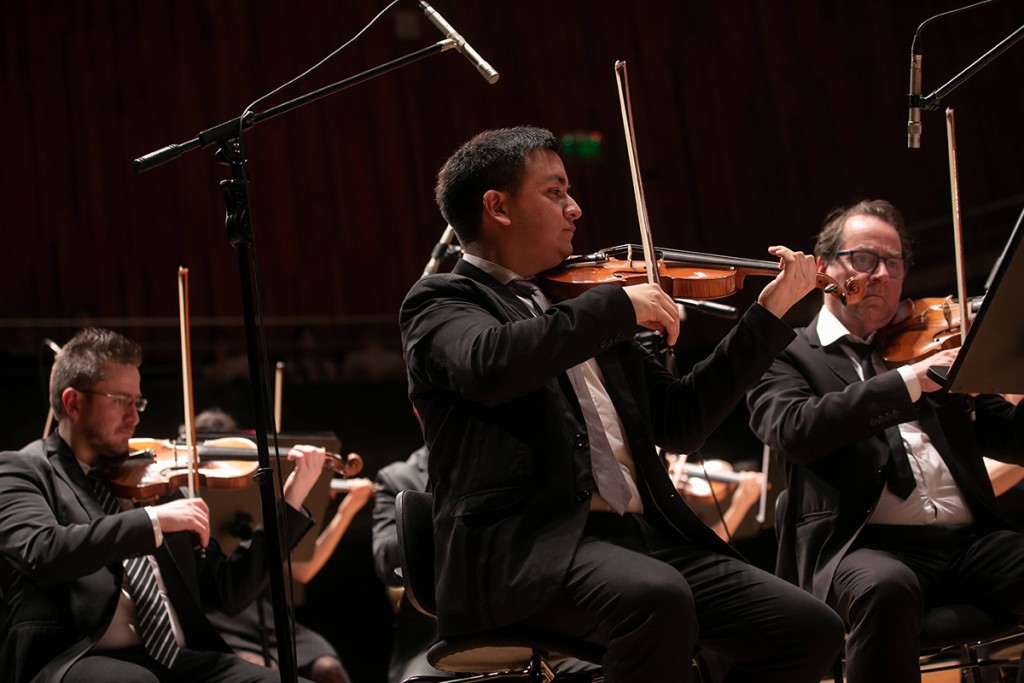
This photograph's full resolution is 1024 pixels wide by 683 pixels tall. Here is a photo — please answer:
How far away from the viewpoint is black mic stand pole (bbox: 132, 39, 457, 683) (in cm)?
175

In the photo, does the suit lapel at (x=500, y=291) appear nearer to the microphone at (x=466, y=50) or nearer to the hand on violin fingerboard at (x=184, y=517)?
the microphone at (x=466, y=50)

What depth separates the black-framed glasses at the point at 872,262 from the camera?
8.15 feet

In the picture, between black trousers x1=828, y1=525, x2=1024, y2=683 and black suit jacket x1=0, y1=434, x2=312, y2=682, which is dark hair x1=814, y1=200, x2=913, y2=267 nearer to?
black trousers x1=828, y1=525, x2=1024, y2=683

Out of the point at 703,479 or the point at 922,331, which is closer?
the point at 922,331

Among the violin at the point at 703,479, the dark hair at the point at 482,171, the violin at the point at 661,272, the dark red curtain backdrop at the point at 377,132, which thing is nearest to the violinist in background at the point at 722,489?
the violin at the point at 703,479

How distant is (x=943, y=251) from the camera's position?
3859mm

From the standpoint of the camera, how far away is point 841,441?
219 centimetres

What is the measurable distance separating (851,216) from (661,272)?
2.68ft

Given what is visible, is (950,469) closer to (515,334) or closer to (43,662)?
(515,334)

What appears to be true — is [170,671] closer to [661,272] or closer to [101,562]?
[101,562]

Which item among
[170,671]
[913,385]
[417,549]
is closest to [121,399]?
[170,671]

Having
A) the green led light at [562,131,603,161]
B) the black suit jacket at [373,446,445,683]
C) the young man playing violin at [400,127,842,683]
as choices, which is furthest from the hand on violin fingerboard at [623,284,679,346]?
the green led light at [562,131,603,161]

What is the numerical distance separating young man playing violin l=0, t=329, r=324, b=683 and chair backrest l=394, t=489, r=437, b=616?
64 centimetres

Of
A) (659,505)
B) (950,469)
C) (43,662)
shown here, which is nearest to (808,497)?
(950,469)
